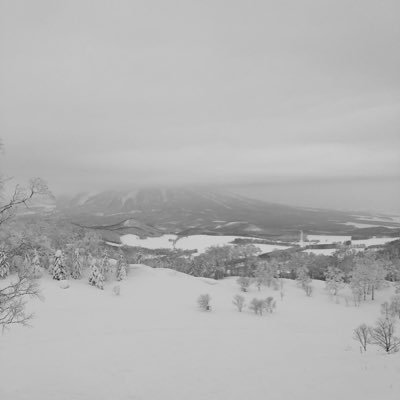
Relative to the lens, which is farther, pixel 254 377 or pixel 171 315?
pixel 171 315

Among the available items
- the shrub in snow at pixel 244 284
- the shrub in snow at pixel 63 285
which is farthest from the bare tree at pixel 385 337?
the shrub in snow at pixel 63 285

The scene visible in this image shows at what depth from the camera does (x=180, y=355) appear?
33312 millimetres

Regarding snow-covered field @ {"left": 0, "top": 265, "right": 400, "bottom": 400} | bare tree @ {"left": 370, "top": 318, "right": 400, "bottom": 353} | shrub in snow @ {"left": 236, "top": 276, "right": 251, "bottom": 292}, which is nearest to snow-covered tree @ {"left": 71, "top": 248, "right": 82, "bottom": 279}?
snow-covered field @ {"left": 0, "top": 265, "right": 400, "bottom": 400}

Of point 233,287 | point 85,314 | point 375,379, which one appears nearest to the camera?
point 375,379

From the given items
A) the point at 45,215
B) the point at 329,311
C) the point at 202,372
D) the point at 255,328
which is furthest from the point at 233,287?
the point at 45,215

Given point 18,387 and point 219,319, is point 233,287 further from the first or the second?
point 18,387

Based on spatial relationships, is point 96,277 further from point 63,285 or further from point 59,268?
point 59,268

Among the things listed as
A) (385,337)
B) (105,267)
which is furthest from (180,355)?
(105,267)

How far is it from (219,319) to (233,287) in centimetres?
3966

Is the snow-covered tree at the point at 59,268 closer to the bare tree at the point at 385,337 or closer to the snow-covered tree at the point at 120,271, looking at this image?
the snow-covered tree at the point at 120,271

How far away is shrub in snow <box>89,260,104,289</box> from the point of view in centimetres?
7431

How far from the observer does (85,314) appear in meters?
52.1

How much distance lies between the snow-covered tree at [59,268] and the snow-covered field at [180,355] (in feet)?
14.0

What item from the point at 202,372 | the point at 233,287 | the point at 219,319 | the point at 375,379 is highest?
the point at 375,379
